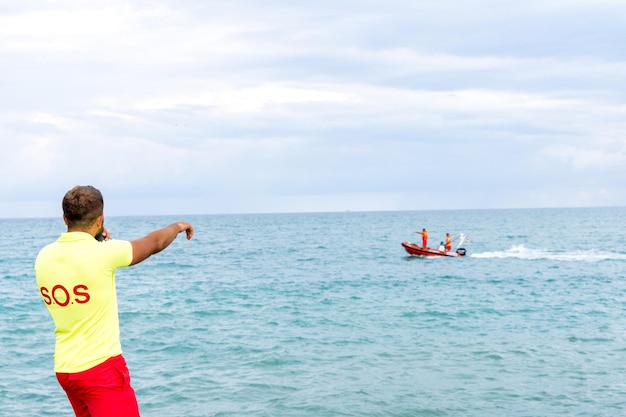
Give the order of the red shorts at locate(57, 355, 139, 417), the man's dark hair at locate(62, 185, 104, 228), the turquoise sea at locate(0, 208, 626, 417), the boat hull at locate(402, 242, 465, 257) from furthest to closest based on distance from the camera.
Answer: the boat hull at locate(402, 242, 465, 257) → the turquoise sea at locate(0, 208, 626, 417) → the red shorts at locate(57, 355, 139, 417) → the man's dark hair at locate(62, 185, 104, 228)

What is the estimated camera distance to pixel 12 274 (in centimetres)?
4041

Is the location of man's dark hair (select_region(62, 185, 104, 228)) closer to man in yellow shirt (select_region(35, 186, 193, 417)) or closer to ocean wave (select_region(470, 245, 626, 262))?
man in yellow shirt (select_region(35, 186, 193, 417))

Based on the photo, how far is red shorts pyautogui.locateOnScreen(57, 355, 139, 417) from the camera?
159 inches

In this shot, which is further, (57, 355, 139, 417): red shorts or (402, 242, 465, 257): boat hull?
(402, 242, 465, 257): boat hull

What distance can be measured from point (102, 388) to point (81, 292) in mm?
580

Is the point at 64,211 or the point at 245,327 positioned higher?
the point at 64,211

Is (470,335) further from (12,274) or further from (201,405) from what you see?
(12,274)

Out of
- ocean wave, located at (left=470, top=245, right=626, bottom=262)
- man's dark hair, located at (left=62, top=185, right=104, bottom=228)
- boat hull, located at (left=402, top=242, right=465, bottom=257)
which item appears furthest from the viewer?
ocean wave, located at (left=470, top=245, right=626, bottom=262)

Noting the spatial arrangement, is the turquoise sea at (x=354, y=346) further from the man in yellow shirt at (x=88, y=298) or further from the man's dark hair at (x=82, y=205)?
the man's dark hair at (x=82, y=205)

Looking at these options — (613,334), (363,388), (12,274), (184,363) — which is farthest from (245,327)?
(12,274)

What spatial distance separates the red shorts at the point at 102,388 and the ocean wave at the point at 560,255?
153 ft

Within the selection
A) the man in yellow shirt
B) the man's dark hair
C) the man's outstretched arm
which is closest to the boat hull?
the man's outstretched arm

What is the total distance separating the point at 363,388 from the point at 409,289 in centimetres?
1818

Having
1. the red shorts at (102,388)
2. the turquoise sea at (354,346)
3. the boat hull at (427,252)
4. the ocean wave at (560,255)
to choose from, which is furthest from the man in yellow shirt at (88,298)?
the ocean wave at (560,255)
